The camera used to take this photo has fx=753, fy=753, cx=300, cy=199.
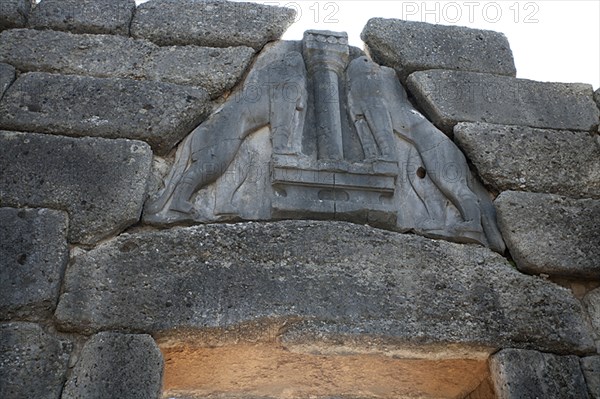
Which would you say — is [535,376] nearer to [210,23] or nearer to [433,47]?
[433,47]

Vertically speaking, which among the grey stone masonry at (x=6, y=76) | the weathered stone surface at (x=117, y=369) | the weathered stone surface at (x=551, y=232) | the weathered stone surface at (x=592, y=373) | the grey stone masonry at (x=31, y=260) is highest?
the grey stone masonry at (x=6, y=76)

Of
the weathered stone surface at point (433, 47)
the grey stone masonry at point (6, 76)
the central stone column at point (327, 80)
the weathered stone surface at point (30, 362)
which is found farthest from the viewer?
the weathered stone surface at point (433, 47)

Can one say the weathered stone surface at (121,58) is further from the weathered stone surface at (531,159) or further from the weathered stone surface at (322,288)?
the weathered stone surface at (531,159)

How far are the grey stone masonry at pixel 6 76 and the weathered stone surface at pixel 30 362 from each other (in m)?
1.54

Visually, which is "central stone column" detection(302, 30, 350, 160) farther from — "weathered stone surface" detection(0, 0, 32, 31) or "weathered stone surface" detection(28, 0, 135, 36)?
"weathered stone surface" detection(0, 0, 32, 31)

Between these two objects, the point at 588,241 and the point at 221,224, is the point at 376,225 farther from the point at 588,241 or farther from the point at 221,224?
the point at 588,241

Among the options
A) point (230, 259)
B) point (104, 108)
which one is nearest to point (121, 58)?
point (104, 108)

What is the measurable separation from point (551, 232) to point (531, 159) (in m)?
0.53

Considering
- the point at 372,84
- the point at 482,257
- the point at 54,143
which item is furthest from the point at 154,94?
the point at 482,257

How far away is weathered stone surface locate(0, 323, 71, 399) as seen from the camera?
3346mm

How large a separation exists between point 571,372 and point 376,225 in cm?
126

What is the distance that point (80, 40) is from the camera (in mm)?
4684

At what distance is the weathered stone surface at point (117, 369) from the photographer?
3400mm

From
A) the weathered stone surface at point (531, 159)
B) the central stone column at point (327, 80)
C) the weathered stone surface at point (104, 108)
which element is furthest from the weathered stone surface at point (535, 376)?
the weathered stone surface at point (104, 108)
